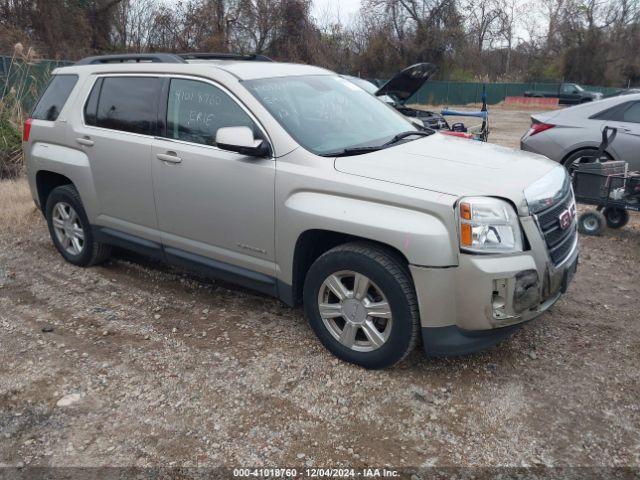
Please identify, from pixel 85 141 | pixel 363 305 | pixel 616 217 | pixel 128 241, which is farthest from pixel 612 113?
pixel 85 141

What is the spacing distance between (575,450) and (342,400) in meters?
1.24

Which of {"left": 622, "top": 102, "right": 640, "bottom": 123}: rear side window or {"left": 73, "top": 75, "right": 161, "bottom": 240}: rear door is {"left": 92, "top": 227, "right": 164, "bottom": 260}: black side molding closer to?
{"left": 73, "top": 75, "right": 161, "bottom": 240}: rear door

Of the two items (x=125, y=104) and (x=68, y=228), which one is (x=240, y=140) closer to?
(x=125, y=104)

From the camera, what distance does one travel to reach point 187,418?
10.1 feet

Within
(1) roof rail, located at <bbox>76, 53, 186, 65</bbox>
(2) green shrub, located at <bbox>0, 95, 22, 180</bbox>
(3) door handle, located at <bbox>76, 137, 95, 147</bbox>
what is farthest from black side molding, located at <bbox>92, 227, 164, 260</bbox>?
(2) green shrub, located at <bbox>0, 95, 22, 180</bbox>

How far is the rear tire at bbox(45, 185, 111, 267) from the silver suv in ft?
0.37

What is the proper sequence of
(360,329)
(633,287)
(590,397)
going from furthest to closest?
(633,287) < (360,329) < (590,397)

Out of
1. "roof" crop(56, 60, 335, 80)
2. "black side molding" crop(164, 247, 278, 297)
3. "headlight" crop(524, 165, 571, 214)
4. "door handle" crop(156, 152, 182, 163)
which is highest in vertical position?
"roof" crop(56, 60, 335, 80)

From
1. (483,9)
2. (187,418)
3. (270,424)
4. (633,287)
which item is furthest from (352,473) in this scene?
(483,9)

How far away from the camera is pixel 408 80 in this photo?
905 centimetres

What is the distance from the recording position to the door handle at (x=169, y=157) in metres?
4.00

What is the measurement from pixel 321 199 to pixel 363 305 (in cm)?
69

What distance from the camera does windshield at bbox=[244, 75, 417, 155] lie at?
145 inches

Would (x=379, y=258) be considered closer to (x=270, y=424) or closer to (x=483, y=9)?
(x=270, y=424)
